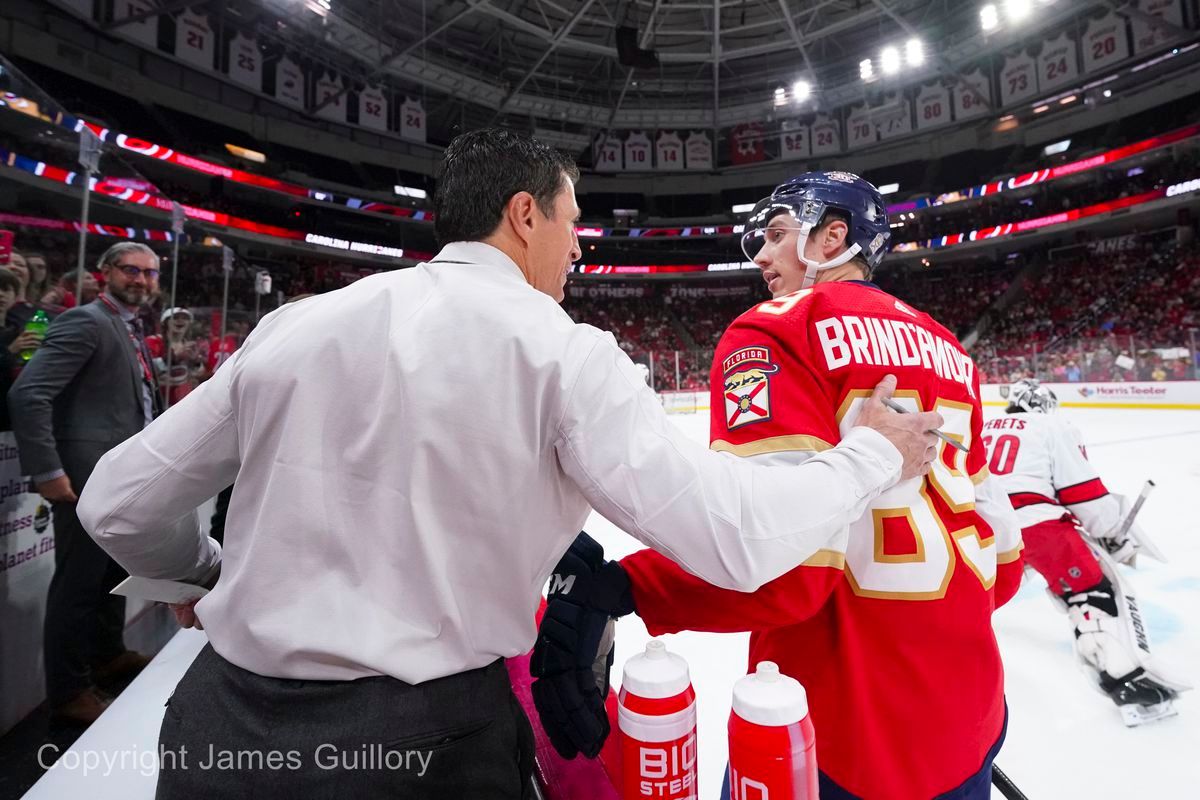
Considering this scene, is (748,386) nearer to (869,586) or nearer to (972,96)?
(869,586)

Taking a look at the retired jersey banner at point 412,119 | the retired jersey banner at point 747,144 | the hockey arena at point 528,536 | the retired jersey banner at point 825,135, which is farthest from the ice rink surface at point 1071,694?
the retired jersey banner at point 747,144

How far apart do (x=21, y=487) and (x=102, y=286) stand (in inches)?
38.1

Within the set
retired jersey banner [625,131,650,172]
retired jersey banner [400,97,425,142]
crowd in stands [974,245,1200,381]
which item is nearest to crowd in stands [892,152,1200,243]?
crowd in stands [974,245,1200,381]

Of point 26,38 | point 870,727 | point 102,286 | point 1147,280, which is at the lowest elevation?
point 870,727

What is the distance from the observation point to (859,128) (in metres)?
22.0

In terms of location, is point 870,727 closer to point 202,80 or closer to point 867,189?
point 867,189

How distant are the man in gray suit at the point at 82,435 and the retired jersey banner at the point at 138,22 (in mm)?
16562

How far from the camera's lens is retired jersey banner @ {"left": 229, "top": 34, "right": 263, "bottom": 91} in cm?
1655

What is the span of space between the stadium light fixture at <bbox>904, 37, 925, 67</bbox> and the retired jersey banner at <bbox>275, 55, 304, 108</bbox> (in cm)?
1780

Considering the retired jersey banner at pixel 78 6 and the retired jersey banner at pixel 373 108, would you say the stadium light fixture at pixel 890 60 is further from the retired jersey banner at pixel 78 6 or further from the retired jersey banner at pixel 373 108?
the retired jersey banner at pixel 78 6

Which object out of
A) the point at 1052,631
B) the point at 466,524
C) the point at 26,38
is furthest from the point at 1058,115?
the point at 26,38

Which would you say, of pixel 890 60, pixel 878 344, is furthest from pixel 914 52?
pixel 878 344

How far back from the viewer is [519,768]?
86 cm

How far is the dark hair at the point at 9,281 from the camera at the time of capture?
7.73 feet
